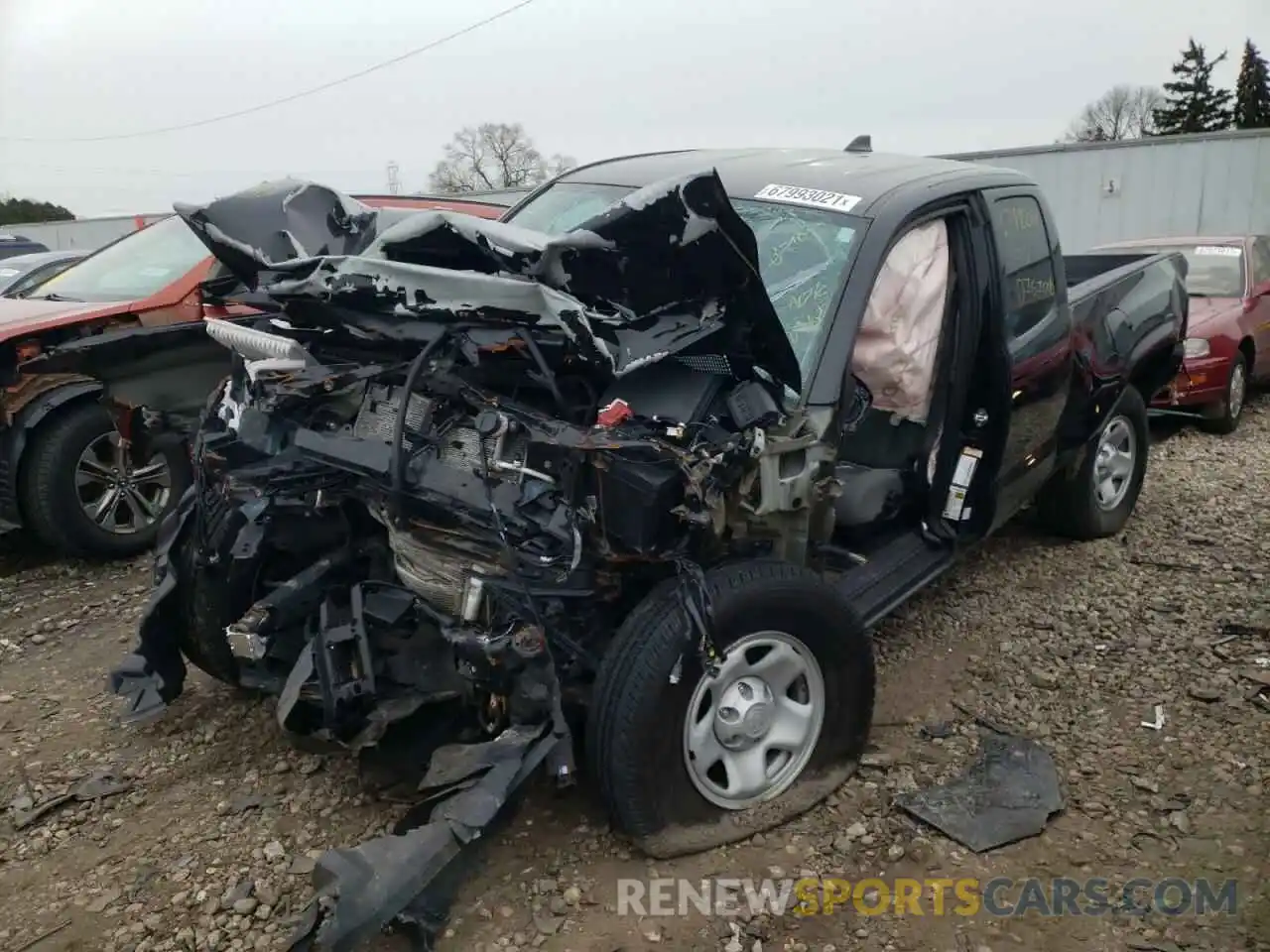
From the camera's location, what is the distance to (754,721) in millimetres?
2857

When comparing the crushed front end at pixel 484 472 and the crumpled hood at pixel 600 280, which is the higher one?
the crumpled hood at pixel 600 280

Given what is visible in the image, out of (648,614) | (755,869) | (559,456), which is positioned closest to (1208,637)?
(755,869)

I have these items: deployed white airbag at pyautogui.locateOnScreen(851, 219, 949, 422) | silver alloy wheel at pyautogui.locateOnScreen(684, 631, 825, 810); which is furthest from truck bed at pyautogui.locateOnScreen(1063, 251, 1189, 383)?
silver alloy wheel at pyautogui.locateOnScreen(684, 631, 825, 810)

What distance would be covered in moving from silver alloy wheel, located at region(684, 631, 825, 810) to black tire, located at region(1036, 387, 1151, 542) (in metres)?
2.73

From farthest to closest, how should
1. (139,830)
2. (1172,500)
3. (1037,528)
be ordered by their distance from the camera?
(1172,500)
(1037,528)
(139,830)

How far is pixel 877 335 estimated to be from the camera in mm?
3561

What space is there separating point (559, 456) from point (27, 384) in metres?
3.70

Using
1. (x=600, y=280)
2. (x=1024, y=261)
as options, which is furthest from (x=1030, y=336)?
(x=600, y=280)

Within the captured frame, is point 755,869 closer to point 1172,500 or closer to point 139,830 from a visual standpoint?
point 139,830

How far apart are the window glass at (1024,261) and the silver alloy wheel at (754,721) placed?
1752 mm

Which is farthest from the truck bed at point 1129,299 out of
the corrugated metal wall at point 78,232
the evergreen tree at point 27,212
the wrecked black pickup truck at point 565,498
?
the evergreen tree at point 27,212

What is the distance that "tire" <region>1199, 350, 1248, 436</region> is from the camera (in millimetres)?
7918

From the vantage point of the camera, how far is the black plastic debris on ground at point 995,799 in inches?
118

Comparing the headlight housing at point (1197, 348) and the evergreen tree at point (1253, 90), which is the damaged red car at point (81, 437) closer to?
the headlight housing at point (1197, 348)
